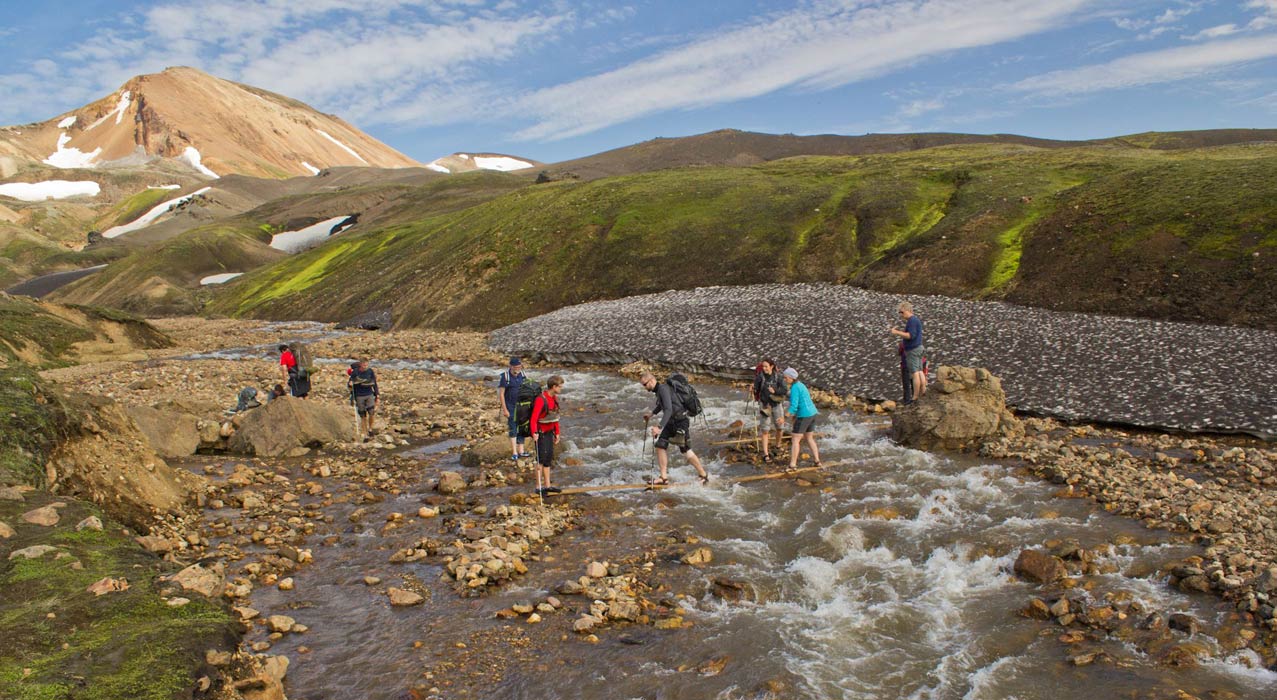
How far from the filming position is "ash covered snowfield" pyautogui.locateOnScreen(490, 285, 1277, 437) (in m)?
22.8

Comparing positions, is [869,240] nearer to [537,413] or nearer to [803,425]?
[803,425]

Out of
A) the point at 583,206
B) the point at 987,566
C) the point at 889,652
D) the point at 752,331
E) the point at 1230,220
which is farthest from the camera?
the point at 583,206

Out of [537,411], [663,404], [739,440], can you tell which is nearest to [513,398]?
[537,411]

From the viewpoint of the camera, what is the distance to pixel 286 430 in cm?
2339

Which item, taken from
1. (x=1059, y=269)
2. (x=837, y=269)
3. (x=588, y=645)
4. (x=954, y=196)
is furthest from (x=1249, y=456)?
(x=954, y=196)

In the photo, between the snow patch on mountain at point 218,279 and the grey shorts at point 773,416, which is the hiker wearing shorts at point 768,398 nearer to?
the grey shorts at point 773,416

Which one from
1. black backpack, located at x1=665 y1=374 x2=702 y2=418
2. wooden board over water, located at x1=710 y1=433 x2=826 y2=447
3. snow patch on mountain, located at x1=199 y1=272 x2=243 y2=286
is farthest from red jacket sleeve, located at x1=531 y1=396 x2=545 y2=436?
snow patch on mountain, located at x1=199 y1=272 x2=243 y2=286

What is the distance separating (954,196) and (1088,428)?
164 ft

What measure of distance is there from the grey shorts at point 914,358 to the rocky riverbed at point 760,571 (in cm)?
332

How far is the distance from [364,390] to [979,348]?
23841mm

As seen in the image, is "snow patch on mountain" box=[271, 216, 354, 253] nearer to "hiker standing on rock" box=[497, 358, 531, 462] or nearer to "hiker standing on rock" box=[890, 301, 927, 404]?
"hiker standing on rock" box=[497, 358, 531, 462]

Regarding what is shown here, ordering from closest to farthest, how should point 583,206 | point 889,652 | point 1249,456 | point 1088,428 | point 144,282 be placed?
point 889,652 < point 1249,456 < point 1088,428 < point 583,206 < point 144,282

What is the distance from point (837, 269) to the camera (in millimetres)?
57312

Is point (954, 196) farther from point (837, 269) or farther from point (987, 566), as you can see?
point (987, 566)
